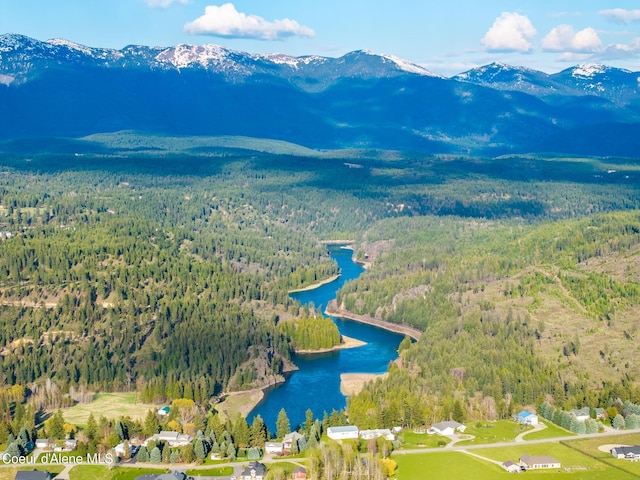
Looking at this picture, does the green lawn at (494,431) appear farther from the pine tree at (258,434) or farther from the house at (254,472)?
the house at (254,472)

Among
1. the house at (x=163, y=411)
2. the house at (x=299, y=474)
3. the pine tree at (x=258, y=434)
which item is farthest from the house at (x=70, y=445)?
the house at (x=299, y=474)

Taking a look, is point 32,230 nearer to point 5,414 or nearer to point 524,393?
point 5,414

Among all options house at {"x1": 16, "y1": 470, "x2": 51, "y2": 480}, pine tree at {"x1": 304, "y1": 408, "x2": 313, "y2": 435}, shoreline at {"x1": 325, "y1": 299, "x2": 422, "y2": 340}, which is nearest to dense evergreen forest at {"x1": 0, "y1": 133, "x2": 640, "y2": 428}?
shoreline at {"x1": 325, "y1": 299, "x2": 422, "y2": 340}

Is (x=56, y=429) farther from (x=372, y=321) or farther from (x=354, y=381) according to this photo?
(x=372, y=321)

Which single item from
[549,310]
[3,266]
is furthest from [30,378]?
[549,310]

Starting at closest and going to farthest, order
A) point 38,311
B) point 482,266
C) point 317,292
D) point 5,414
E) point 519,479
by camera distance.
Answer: point 519,479
point 5,414
point 38,311
point 482,266
point 317,292

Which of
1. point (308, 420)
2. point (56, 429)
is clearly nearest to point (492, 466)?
point (308, 420)
